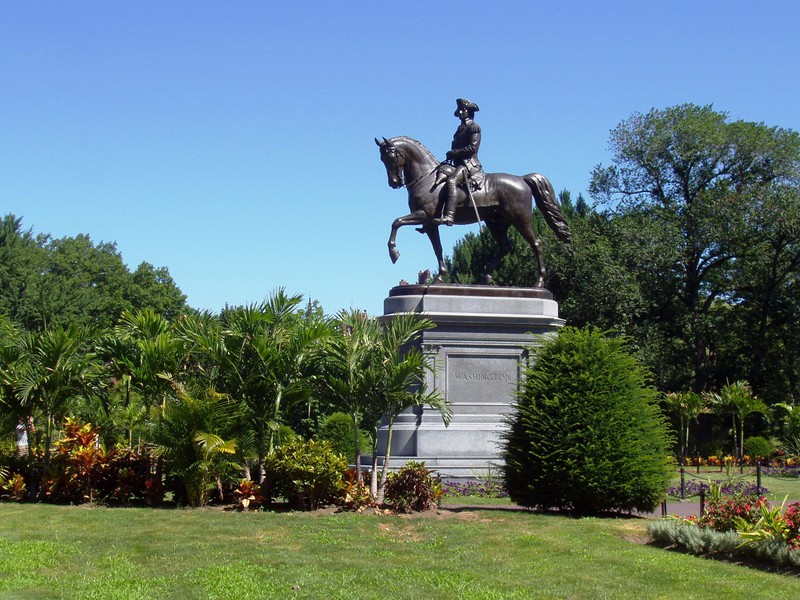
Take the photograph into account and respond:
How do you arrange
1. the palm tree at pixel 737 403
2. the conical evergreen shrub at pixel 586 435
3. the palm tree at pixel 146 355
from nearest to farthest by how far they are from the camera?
the conical evergreen shrub at pixel 586 435, the palm tree at pixel 146 355, the palm tree at pixel 737 403

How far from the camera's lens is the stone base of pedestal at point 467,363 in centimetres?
2050

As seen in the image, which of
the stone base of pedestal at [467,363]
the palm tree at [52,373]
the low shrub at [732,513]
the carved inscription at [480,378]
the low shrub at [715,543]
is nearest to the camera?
the low shrub at [715,543]

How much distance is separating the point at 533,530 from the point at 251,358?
5477 millimetres

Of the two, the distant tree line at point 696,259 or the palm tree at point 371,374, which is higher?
the distant tree line at point 696,259

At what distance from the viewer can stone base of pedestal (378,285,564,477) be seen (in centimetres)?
2050

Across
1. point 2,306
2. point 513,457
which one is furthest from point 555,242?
point 513,457

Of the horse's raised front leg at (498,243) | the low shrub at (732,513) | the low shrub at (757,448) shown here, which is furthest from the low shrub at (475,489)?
the low shrub at (757,448)

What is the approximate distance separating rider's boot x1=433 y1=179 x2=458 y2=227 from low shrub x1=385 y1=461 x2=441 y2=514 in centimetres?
905

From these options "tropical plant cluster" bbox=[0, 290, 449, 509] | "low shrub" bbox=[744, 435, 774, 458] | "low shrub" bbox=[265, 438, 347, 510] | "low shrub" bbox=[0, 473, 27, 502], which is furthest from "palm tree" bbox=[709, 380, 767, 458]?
"low shrub" bbox=[0, 473, 27, 502]

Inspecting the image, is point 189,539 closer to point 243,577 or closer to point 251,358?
point 243,577

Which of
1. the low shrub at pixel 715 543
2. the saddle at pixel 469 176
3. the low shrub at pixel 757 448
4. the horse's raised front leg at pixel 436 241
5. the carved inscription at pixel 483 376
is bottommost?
the low shrub at pixel 715 543

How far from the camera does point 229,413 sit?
15.3 meters

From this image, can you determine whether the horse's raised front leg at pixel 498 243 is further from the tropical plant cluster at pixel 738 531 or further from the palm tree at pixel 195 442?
the tropical plant cluster at pixel 738 531

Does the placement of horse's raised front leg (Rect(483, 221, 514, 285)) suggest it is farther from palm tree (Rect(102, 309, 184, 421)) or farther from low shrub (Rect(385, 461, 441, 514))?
low shrub (Rect(385, 461, 441, 514))
